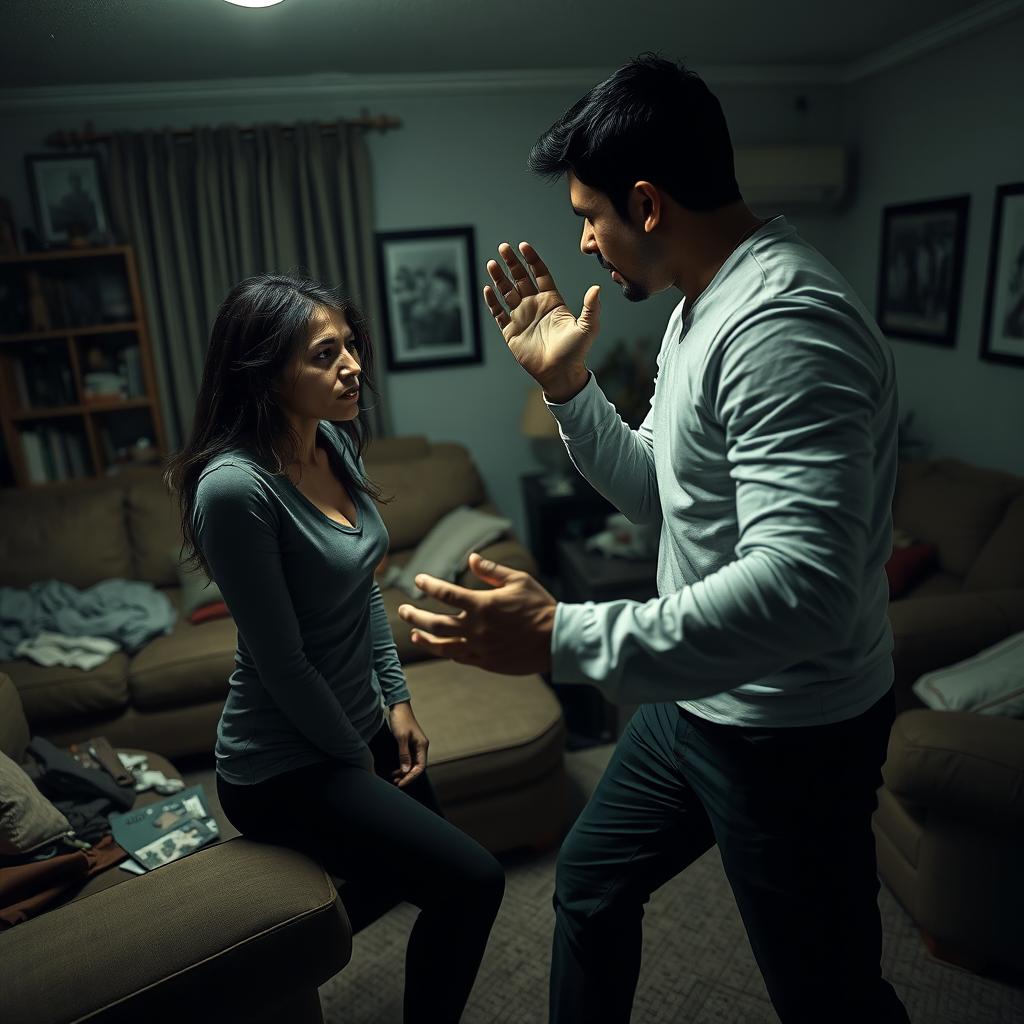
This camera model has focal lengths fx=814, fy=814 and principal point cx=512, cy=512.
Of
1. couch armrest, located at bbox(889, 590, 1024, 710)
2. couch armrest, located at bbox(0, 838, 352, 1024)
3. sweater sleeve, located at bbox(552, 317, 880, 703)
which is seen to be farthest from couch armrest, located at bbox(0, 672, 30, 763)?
couch armrest, located at bbox(889, 590, 1024, 710)

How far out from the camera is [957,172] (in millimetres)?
3160

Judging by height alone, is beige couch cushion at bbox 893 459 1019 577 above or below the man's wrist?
below

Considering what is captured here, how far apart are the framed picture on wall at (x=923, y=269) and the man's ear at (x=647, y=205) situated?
8.90ft

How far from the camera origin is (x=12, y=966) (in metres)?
1.16

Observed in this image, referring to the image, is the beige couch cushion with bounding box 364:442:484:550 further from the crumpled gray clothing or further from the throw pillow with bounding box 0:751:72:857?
the throw pillow with bounding box 0:751:72:857

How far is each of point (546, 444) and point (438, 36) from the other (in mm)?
1869

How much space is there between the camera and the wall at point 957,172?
2928 mm

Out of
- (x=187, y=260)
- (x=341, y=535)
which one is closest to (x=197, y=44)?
(x=187, y=260)

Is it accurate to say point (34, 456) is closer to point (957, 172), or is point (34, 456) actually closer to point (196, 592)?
point (196, 592)

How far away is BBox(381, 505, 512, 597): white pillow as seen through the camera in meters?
2.97

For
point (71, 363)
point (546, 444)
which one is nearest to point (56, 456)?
point (71, 363)

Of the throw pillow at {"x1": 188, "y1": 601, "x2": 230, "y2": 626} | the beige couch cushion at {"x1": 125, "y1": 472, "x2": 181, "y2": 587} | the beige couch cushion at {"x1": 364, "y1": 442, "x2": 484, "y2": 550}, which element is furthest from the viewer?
the beige couch cushion at {"x1": 364, "y1": 442, "x2": 484, "y2": 550}

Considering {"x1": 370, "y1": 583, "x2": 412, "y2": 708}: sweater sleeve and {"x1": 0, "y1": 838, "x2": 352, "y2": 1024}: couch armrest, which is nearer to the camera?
{"x1": 0, "y1": 838, "x2": 352, "y2": 1024}: couch armrest

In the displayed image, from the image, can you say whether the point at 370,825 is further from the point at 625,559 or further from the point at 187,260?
the point at 187,260
